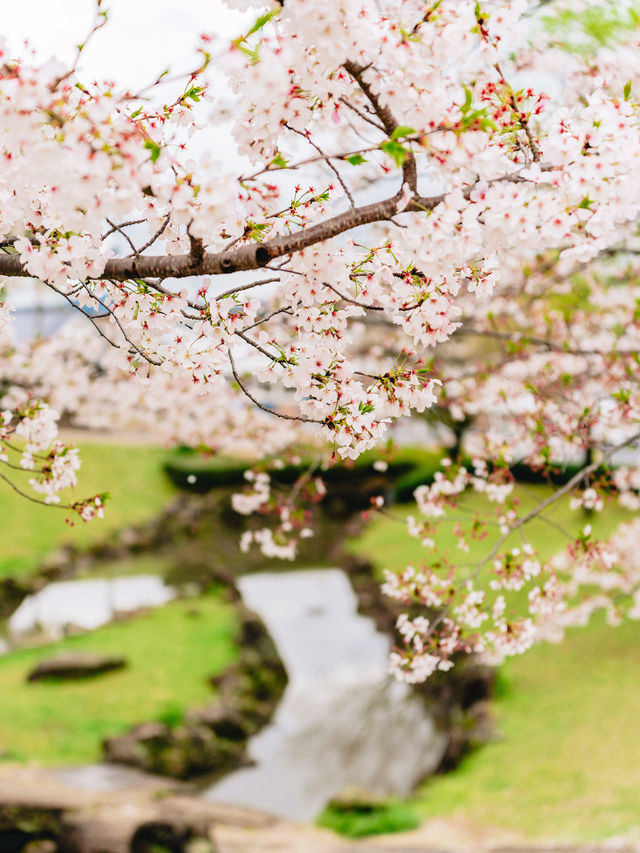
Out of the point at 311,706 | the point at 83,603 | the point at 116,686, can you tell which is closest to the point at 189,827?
the point at 116,686

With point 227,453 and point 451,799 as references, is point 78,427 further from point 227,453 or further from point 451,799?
point 451,799

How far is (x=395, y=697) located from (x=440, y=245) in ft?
27.7

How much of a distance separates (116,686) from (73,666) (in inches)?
23.5

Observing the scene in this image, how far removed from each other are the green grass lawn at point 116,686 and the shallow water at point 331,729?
1013 millimetres

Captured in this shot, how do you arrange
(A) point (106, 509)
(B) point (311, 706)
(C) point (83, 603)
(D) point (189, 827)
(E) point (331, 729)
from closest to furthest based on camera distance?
(D) point (189, 827), (E) point (331, 729), (B) point (311, 706), (C) point (83, 603), (A) point (106, 509)

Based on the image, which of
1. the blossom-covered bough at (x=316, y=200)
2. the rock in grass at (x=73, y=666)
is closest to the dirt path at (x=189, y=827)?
the rock in grass at (x=73, y=666)

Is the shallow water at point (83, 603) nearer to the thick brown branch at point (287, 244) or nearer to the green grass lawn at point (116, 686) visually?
the green grass lawn at point (116, 686)

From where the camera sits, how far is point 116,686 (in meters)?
8.67

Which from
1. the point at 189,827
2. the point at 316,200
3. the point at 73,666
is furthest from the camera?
the point at 73,666

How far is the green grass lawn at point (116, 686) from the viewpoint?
753cm

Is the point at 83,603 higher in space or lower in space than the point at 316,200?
higher

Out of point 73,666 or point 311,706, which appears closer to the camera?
point 73,666

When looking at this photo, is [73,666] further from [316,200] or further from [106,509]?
[316,200]

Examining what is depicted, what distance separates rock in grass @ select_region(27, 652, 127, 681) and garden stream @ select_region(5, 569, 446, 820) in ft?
5.91
